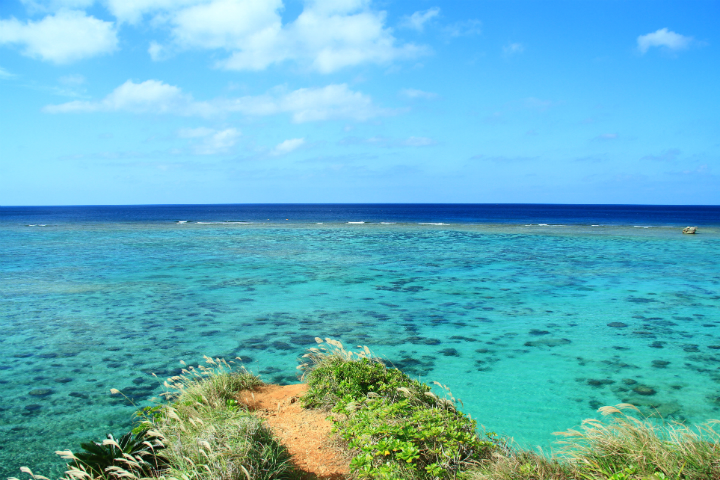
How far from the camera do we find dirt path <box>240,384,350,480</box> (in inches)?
187

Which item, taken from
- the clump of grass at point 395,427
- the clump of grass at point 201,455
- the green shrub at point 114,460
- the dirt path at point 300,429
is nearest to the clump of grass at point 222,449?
the clump of grass at point 201,455

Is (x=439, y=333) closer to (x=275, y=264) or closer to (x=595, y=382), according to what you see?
(x=595, y=382)

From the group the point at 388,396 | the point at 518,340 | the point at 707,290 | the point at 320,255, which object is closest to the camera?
the point at 388,396

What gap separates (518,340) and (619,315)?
4301mm

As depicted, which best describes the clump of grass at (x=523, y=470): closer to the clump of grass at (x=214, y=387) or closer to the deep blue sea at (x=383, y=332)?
the deep blue sea at (x=383, y=332)

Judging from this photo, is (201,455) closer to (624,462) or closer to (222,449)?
(222,449)

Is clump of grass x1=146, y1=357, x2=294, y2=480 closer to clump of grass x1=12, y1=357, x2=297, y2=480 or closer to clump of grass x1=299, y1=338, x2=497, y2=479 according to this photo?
clump of grass x1=12, y1=357, x2=297, y2=480

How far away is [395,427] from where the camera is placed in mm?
4551

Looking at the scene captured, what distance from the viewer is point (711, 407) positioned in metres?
7.40

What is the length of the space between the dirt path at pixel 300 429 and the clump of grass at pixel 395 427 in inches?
8.2

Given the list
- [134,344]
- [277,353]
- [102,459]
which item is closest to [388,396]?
[102,459]

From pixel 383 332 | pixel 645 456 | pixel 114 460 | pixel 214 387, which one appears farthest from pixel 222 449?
pixel 383 332

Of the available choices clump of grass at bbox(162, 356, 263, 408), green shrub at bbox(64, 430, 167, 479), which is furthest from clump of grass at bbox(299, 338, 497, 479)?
green shrub at bbox(64, 430, 167, 479)

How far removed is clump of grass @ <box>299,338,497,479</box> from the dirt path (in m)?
→ 0.21
